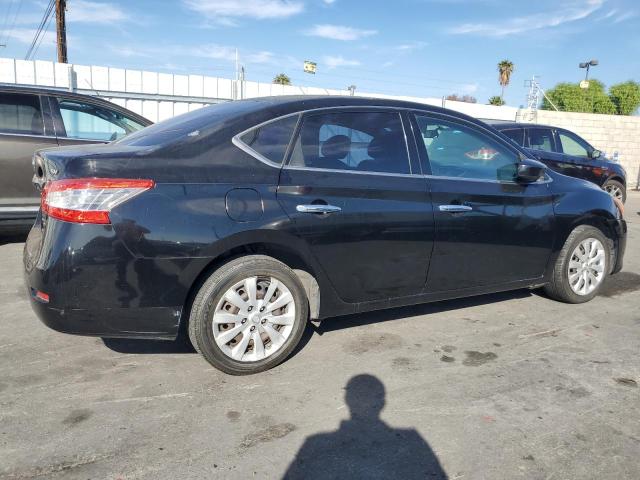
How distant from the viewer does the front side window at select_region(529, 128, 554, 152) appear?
30.7 feet

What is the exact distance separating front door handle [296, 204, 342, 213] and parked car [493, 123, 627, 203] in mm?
6684

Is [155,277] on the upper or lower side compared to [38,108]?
lower

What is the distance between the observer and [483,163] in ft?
13.4

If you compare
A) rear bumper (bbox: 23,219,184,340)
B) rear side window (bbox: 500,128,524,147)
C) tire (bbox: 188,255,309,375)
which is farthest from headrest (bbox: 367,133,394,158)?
rear side window (bbox: 500,128,524,147)

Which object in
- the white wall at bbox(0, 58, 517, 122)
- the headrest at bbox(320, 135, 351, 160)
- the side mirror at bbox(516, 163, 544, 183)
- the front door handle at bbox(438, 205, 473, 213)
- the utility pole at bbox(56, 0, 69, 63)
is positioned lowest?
the front door handle at bbox(438, 205, 473, 213)

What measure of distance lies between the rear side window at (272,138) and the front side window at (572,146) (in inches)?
318

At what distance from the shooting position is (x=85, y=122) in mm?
5949

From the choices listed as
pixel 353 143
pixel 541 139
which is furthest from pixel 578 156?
pixel 353 143

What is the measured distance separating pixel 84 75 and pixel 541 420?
1070 centimetres

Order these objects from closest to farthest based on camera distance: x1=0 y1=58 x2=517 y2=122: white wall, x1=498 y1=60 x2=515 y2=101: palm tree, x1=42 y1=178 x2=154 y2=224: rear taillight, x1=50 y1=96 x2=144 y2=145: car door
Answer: x1=42 y1=178 x2=154 y2=224: rear taillight < x1=50 y1=96 x2=144 y2=145: car door < x1=0 y1=58 x2=517 y2=122: white wall < x1=498 y1=60 x2=515 y2=101: palm tree

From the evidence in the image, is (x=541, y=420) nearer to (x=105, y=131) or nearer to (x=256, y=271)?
(x=256, y=271)

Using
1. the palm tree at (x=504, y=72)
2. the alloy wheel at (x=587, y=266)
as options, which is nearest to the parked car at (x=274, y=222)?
the alloy wheel at (x=587, y=266)

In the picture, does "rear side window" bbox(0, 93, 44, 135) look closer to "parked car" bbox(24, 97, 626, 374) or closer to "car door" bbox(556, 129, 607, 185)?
"parked car" bbox(24, 97, 626, 374)

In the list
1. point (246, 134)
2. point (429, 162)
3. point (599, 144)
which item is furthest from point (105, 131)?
point (599, 144)
